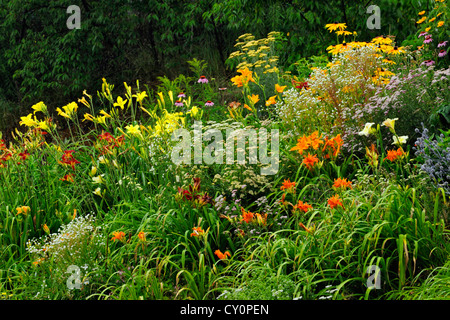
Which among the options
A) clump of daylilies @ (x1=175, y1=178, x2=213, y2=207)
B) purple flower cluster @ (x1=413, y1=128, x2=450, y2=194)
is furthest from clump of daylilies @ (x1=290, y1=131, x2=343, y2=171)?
clump of daylilies @ (x1=175, y1=178, x2=213, y2=207)

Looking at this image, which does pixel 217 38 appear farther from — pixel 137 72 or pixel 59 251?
pixel 59 251

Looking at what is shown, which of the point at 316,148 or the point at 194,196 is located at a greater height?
the point at 316,148

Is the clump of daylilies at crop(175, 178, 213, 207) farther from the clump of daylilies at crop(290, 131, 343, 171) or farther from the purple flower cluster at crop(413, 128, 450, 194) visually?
the purple flower cluster at crop(413, 128, 450, 194)

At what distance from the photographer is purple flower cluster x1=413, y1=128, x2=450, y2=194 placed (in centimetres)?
326

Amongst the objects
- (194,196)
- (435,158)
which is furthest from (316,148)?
(194,196)

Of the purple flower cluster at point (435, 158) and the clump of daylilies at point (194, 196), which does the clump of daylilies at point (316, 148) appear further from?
the clump of daylilies at point (194, 196)

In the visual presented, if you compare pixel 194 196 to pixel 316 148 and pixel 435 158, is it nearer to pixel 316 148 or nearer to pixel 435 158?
pixel 316 148

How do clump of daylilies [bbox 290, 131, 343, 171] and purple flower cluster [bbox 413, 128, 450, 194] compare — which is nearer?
purple flower cluster [bbox 413, 128, 450, 194]

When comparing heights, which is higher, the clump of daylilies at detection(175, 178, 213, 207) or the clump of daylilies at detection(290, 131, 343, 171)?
the clump of daylilies at detection(290, 131, 343, 171)

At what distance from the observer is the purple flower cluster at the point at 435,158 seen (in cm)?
326

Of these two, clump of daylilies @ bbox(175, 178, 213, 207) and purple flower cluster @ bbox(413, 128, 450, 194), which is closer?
purple flower cluster @ bbox(413, 128, 450, 194)

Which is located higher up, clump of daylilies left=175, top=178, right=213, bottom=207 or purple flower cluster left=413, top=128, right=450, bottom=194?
purple flower cluster left=413, top=128, right=450, bottom=194

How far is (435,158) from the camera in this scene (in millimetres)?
3557
